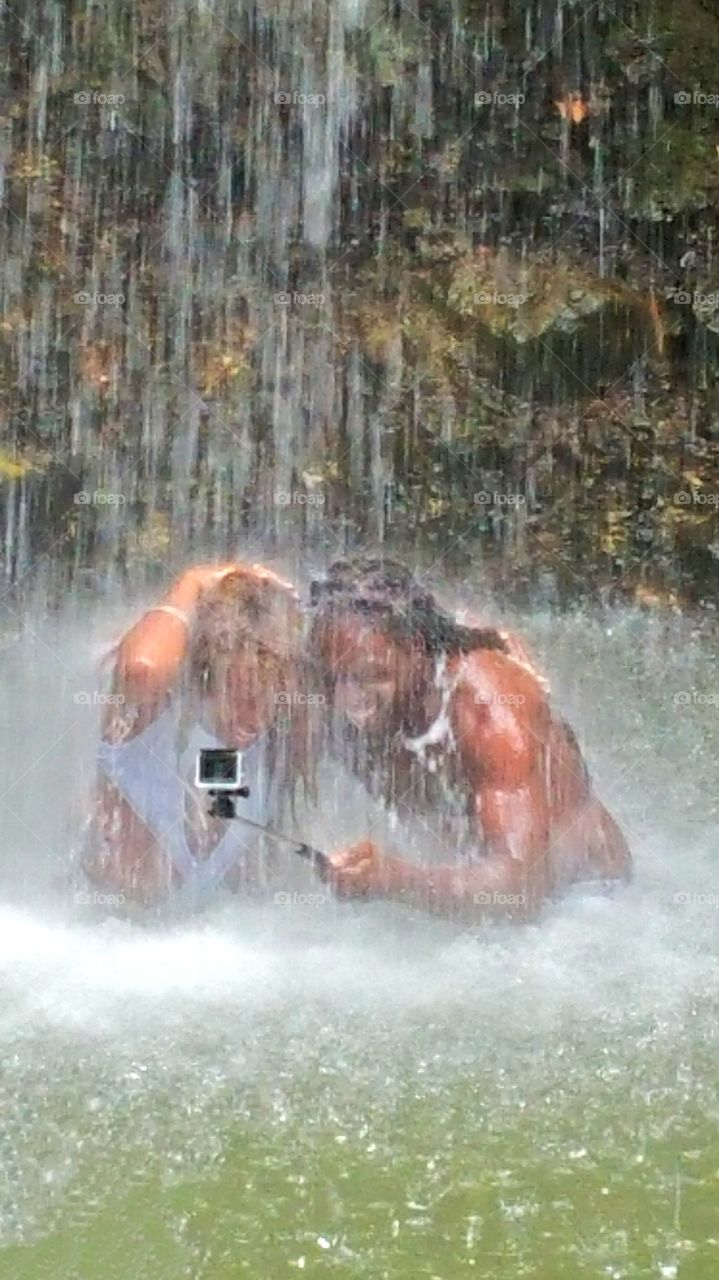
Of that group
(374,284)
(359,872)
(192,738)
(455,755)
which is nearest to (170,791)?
(192,738)

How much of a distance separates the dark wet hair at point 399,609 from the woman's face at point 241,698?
30 cm

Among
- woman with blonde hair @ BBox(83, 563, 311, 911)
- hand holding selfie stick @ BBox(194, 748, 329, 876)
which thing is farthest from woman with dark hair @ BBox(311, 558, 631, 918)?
woman with blonde hair @ BBox(83, 563, 311, 911)

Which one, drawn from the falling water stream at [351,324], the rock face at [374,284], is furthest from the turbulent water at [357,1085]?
the rock face at [374,284]

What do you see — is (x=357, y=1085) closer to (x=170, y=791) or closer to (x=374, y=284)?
(x=170, y=791)

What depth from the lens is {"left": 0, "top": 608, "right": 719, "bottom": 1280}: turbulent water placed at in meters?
3.44

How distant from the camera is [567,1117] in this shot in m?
4.01

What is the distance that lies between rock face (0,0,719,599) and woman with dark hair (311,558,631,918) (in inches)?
65.8

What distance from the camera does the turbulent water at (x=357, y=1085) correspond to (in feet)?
11.3

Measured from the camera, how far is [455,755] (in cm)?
593

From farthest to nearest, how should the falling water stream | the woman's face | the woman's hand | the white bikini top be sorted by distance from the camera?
the falling water stream < the woman's face < the white bikini top < the woman's hand

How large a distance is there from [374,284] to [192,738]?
2.94 metres

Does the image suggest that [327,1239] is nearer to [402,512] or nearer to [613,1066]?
[613,1066]

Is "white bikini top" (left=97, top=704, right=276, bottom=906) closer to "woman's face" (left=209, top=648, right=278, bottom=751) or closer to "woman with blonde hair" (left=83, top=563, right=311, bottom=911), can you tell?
"woman with blonde hair" (left=83, top=563, right=311, bottom=911)

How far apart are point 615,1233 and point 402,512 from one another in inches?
190
